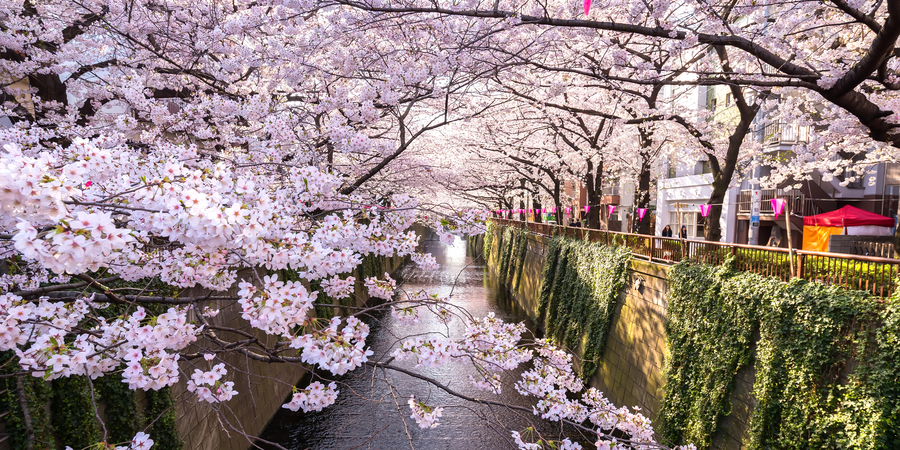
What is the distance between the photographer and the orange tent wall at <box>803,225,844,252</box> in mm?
15294

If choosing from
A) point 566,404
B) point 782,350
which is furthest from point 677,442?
point 566,404

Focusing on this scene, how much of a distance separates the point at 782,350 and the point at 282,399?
11130mm

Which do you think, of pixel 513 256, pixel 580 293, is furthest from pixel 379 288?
pixel 513 256

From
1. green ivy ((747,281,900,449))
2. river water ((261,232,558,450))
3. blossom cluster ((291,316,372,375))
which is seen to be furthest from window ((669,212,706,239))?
blossom cluster ((291,316,372,375))

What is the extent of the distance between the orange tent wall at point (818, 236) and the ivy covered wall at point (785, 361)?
391 inches

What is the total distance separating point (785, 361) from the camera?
6113mm

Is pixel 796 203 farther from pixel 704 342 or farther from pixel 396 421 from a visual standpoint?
pixel 396 421

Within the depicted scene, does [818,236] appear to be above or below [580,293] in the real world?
above

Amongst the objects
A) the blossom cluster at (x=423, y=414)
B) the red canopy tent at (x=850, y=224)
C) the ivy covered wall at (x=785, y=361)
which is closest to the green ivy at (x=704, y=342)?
the ivy covered wall at (x=785, y=361)

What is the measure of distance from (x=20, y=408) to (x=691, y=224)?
29.8 m

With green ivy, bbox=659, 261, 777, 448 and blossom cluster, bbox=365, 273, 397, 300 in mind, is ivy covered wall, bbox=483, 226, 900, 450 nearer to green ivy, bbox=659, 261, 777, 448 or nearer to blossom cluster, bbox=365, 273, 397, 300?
green ivy, bbox=659, 261, 777, 448

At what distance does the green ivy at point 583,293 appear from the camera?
12.4 meters

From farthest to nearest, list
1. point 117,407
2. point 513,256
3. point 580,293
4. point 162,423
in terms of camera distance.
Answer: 1. point 513,256
2. point 580,293
3. point 162,423
4. point 117,407

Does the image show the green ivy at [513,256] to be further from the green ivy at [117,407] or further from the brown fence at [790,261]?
the green ivy at [117,407]
